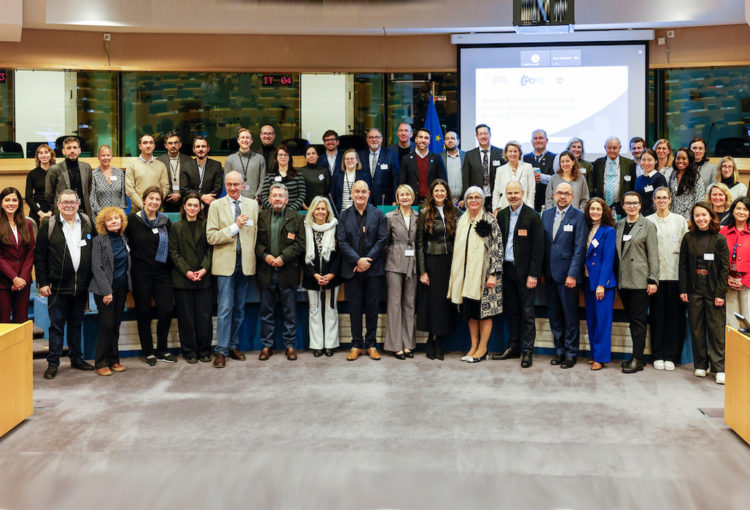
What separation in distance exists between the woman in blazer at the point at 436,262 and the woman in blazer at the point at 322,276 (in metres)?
0.77

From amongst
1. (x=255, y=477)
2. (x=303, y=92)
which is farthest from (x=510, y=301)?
(x=303, y=92)

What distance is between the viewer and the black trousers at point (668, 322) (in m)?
5.94

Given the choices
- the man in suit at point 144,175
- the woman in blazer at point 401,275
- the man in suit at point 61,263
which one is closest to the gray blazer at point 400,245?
the woman in blazer at point 401,275

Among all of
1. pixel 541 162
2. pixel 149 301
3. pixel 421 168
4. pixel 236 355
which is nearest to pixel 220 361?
pixel 236 355

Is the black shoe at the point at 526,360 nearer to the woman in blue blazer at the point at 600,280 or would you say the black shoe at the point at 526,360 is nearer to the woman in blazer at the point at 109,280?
the woman in blue blazer at the point at 600,280

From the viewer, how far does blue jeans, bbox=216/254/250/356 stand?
6.18 m

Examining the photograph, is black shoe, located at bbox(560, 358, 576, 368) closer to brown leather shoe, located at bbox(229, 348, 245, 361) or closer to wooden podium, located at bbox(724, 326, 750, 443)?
wooden podium, located at bbox(724, 326, 750, 443)

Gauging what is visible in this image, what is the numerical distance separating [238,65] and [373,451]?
7.02 meters

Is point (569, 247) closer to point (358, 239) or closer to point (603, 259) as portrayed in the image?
point (603, 259)

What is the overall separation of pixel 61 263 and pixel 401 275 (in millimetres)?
2858

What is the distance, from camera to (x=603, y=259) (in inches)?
231

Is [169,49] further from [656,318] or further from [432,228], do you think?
[656,318]

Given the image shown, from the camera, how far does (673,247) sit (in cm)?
595

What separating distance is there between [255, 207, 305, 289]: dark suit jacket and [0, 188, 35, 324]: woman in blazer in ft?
6.32
